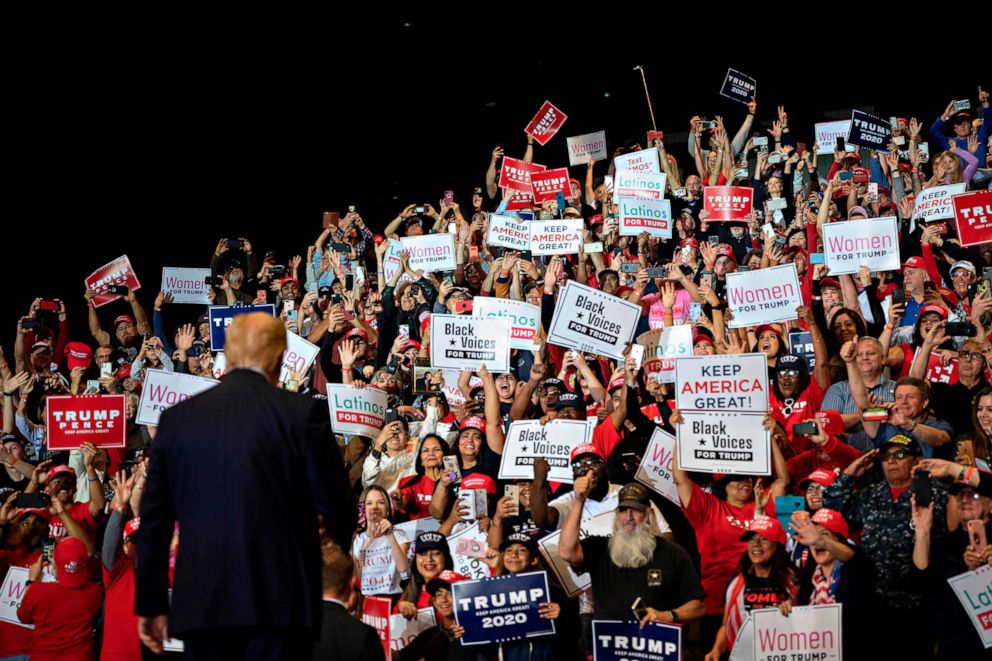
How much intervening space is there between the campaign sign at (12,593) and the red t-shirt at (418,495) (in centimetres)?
279

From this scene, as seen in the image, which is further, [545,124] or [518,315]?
[545,124]

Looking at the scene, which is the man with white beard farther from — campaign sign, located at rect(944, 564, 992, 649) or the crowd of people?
campaign sign, located at rect(944, 564, 992, 649)

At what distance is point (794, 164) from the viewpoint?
47.5 ft

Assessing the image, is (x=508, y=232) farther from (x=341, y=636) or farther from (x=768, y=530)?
(x=341, y=636)

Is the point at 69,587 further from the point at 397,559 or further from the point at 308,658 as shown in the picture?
the point at 308,658

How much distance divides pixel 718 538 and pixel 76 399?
5980 mm

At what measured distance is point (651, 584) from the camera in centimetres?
654

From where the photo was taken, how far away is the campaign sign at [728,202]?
13.0m

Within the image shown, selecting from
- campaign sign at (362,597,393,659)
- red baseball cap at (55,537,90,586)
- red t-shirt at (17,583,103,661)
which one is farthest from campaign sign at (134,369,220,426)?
campaign sign at (362,597,393,659)

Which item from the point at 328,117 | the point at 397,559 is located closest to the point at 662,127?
the point at 328,117

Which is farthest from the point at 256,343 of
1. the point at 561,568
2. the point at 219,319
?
the point at 219,319

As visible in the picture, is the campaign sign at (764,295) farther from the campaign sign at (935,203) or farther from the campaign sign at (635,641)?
the campaign sign at (635,641)

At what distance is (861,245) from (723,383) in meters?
3.02

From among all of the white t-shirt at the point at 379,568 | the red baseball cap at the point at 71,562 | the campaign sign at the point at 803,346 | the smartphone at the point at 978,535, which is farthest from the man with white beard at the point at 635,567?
the red baseball cap at the point at 71,562
